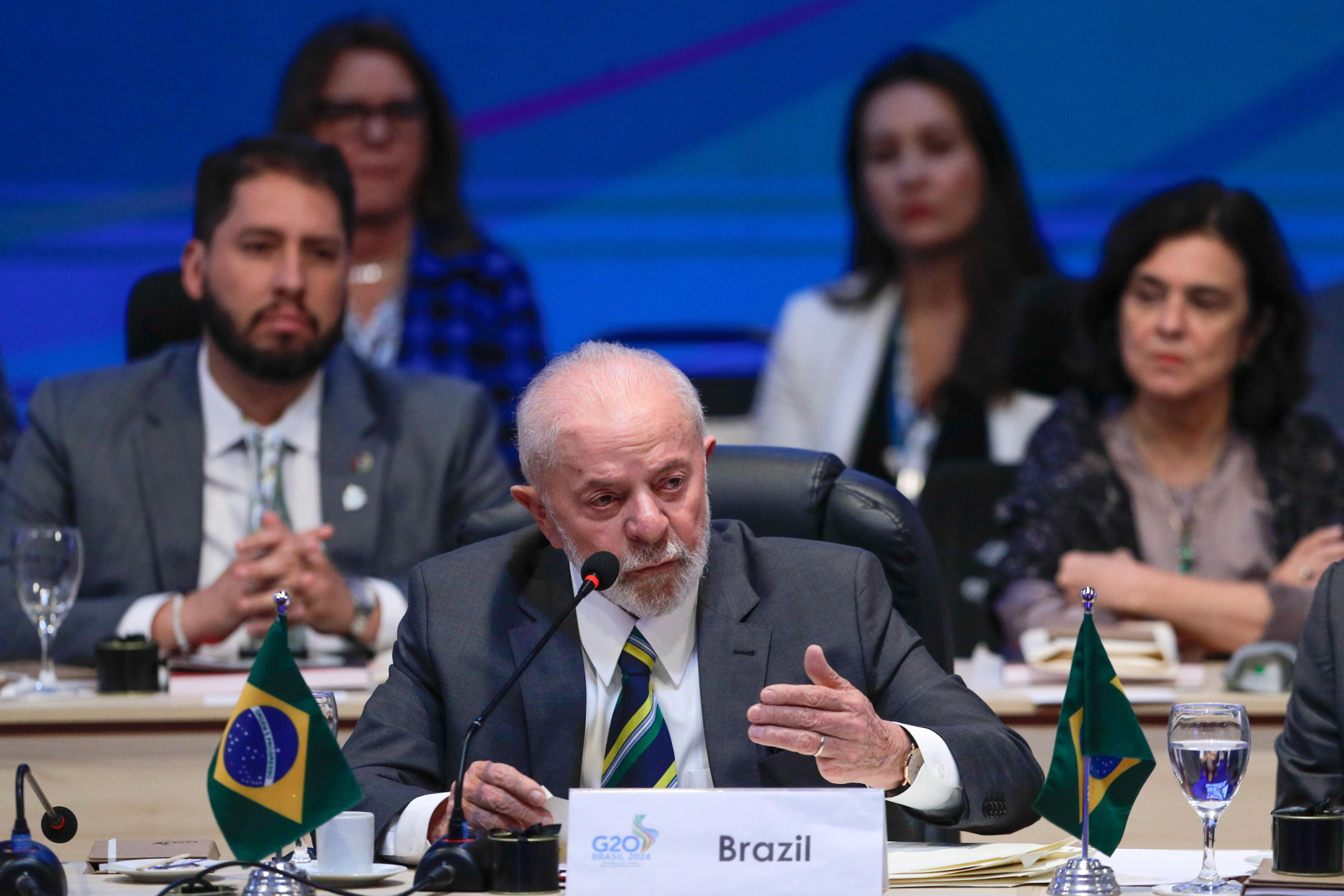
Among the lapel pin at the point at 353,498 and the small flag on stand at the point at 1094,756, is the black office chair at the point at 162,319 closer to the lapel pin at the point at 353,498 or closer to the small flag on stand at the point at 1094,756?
the lapel pin at the point at 353,498

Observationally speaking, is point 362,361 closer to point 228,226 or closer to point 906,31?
point 228,226

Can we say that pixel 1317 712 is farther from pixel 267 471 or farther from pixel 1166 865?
pixel 267 471

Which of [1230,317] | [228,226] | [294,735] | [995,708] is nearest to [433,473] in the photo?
[228,226]

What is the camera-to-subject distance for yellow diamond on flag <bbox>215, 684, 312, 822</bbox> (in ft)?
5.80

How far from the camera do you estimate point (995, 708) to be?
2.82 m

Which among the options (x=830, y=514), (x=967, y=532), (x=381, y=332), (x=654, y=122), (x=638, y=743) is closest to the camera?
(x=638, y=743)

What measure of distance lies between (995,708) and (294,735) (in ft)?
4.42

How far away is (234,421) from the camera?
147 inches

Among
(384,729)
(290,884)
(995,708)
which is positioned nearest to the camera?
(290,884)

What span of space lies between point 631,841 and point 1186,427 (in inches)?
96.1

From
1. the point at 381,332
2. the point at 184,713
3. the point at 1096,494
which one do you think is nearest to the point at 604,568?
the point at 184,713

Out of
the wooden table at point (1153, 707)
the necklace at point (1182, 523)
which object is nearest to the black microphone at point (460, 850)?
the wooden table at point (1153, 707)

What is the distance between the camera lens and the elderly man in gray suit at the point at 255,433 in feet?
11.9

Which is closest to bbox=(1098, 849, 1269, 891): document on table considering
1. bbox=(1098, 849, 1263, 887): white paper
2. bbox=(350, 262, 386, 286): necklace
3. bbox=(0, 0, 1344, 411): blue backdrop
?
bbox=(1098, 849, 1263, 887): white paper
